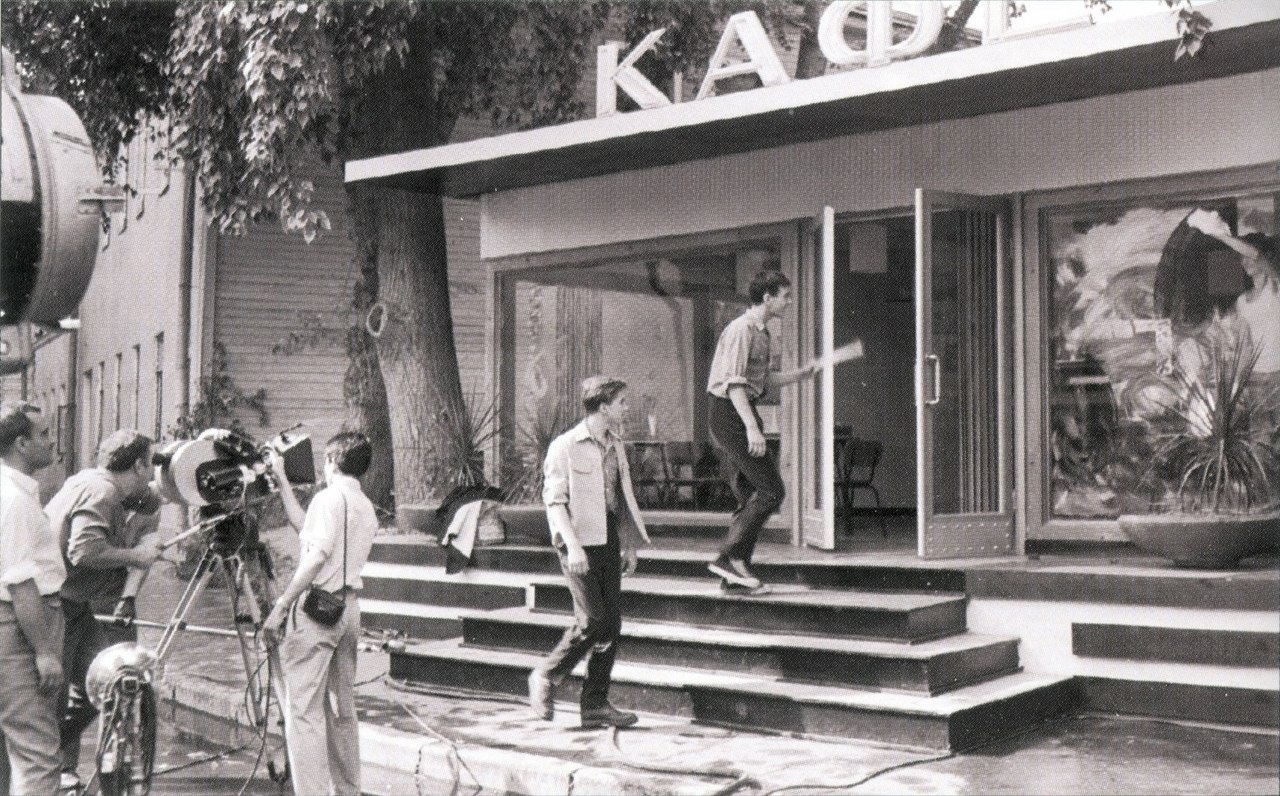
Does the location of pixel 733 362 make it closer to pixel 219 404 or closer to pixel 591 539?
pixel 591 539

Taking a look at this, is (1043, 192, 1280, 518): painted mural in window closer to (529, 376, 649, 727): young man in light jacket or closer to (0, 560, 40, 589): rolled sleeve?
(529, 376, 649, 727): young man in light jacket

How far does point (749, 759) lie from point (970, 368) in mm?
3869

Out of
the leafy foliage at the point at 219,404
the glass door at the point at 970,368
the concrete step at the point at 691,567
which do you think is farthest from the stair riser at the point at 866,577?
the leafy foliage at the point at 219,404

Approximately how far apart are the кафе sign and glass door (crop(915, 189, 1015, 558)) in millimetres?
1067

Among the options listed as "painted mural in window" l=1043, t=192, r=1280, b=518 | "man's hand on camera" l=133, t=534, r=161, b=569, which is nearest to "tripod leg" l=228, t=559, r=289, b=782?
"man's hand on camera" l=133, t=534, r=161, b=569

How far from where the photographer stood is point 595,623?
26.1ft

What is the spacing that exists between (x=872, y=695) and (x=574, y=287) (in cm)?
641

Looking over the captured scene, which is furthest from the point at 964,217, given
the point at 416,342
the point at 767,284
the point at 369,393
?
the point at 369,393

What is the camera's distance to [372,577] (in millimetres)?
12242

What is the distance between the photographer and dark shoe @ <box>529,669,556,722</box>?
8133 millimetres

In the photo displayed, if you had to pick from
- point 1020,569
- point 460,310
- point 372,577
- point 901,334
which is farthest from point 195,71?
point 1020,569

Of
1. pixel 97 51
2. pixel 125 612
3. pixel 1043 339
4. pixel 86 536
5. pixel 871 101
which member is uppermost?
pixel 97 51

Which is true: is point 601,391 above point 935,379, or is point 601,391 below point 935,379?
below

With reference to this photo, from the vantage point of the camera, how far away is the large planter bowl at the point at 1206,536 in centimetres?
811
